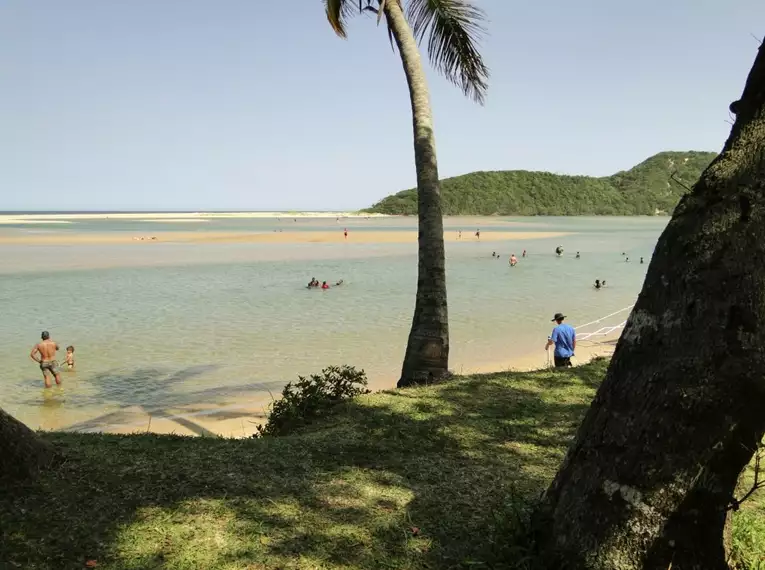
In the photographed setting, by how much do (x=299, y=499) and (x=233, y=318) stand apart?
16275 mm

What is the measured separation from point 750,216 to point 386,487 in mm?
2794

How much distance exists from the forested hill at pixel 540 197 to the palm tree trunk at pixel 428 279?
162441 mm

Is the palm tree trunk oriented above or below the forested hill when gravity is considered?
below

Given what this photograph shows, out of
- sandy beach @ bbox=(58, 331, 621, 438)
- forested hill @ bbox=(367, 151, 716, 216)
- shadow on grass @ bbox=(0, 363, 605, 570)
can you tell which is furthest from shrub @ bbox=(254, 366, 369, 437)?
forested hill @ bbox=(367, 151, 716, 216)

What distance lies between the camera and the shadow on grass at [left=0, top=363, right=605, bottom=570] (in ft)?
10.2

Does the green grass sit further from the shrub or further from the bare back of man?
the bare back of man

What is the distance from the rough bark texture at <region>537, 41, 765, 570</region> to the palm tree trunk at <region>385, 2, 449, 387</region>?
5.29 meters

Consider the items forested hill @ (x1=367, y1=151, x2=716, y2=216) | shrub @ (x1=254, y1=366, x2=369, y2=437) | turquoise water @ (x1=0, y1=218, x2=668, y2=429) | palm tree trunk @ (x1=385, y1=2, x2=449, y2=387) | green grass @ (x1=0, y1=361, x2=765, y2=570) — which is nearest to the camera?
green grass @ (x1=0, y1=361, x2=765, y2=570)

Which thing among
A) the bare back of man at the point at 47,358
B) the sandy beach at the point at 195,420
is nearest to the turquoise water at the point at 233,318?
the sandy beach at the point at 195,420

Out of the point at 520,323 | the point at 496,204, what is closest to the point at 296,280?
the point at 520,323

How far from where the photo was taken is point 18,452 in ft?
12.1

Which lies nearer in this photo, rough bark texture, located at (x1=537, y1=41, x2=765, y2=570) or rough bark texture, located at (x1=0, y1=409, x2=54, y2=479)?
rough bark texture, located at (x1=537, y1=41, x2=765, y2=570)

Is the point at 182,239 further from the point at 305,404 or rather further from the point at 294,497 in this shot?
the point at 294,497

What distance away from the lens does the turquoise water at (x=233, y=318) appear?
39.6 feet
